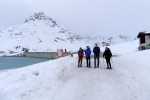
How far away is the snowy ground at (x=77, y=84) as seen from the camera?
21031 millimetres

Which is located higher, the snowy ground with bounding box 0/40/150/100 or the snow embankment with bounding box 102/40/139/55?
the snow embankment with bounding box 102/40/139/55

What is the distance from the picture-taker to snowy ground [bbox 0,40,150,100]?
2103cm

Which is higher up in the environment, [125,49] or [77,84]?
[125,49]

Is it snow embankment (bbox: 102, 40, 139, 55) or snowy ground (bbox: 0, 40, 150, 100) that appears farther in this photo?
snow embankment (bbox: 102, 40, 139, 55)

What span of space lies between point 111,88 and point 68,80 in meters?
3.79

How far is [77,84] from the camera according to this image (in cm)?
2306

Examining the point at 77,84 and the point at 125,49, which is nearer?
the point at 77,84

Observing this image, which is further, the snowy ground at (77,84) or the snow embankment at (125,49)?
the snow embankment at (125,49)

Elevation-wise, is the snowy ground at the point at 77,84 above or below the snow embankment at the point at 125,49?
below

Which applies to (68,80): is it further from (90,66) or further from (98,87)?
(90,66)

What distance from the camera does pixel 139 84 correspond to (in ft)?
76.9

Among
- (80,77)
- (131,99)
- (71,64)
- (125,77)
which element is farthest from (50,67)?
(131,99)

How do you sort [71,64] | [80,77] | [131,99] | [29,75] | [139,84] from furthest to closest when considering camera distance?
[71,64] → [29,75] → [80,77] → [139,84] → [131,99]

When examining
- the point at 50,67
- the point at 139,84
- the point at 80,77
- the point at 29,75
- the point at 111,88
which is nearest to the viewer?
the point at 111,88
